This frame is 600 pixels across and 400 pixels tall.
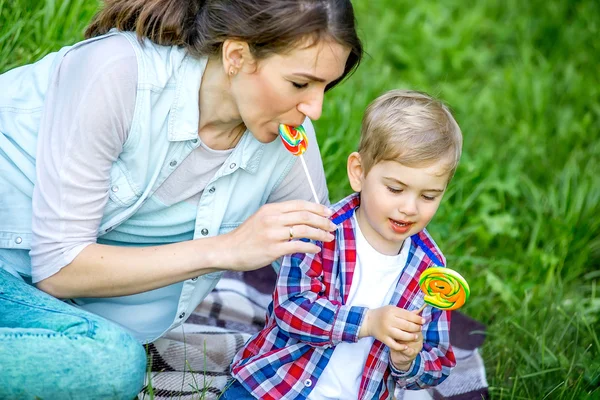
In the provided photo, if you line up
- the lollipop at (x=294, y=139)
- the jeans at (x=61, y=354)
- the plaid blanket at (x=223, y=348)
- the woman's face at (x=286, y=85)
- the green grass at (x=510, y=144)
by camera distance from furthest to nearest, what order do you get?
the green grass at (x=510, y=144) → the plaid blanket at (x=223, y=348) → the lollipop at (x=294, y=139) → the woman's face at (x=286, y=85) → the jeans at (x=61, y=354)

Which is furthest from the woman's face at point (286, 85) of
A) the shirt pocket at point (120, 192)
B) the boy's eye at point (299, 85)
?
the shirt pocket at point (120, 192)

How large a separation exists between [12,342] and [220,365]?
2.80 feet

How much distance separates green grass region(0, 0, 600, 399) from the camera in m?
3.28

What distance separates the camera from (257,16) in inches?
91.2

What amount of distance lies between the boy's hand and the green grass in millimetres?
713

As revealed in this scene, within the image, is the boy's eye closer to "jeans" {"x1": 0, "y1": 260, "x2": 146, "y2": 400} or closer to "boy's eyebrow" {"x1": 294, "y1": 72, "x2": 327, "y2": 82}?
"boy's eyebrow" {"x1": 294, "y1": 72, "x2": 327, "y2": 82}

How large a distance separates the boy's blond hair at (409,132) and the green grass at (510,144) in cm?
41

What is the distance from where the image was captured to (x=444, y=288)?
2326mm

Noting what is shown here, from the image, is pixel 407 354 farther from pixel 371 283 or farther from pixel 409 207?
pixel 409 207

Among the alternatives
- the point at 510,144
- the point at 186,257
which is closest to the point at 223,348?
the point at 186,257

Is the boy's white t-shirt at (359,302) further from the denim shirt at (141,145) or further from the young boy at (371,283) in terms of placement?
the denim shirt at (141,145)

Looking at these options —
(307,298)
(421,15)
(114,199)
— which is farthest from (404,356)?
(421,15)

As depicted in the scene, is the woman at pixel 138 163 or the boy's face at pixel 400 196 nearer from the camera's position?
the woman at pixel 138 163

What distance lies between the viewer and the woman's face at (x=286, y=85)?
232 centimetres
